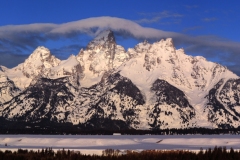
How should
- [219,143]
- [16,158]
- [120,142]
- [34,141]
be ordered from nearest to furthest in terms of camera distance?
[16,158] < [219,143] < [120,142] < [34,141]

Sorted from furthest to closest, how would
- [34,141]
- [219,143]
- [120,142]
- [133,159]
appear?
[34,141] → [120,142] → [219,143] → [133,159]

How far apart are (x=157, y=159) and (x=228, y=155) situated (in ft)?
44.6

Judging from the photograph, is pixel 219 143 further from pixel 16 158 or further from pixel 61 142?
pixel 16 158

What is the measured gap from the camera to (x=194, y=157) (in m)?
87.1

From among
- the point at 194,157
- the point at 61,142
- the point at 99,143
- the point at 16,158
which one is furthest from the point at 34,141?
the point at 194,157

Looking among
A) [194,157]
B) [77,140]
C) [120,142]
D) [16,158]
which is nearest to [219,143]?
[120,142]

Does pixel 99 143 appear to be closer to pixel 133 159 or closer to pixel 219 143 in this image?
pixel 219 143

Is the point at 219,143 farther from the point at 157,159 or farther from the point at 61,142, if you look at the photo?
the point at 157,159

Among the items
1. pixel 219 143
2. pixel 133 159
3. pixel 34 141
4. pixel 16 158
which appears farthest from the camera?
pixel 34 141

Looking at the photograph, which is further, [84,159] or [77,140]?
[77,140]

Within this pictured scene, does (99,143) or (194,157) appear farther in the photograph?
(99,143)

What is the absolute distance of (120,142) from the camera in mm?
179000

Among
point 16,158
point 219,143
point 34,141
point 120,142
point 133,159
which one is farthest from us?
point 34,141

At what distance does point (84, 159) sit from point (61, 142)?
97904 millimetres
